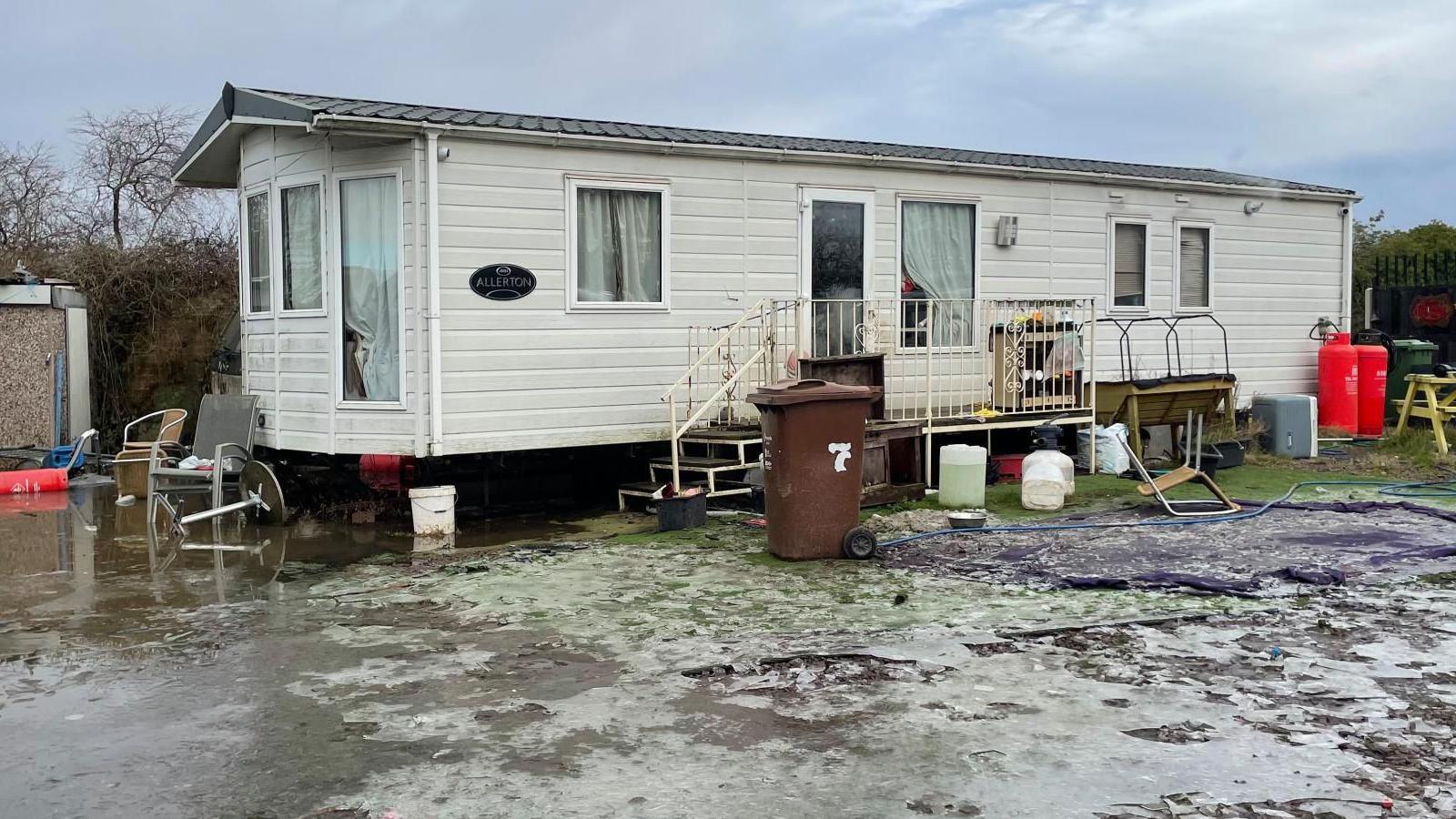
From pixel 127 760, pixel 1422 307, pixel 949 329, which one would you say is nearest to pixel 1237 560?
pixel 949 329

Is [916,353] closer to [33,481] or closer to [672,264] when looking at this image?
[672,264]

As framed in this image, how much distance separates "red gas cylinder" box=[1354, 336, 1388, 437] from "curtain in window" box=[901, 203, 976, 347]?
4.76 m

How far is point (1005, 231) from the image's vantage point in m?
11.6

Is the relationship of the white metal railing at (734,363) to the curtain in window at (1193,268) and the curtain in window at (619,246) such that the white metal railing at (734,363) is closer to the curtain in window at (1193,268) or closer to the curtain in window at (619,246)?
the curtain in window at (619,246)

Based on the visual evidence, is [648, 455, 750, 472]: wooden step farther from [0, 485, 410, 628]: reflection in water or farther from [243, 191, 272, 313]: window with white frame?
[243, 191, 272, 313]: window with white frame

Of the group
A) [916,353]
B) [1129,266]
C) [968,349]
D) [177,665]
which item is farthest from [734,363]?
[177,665]

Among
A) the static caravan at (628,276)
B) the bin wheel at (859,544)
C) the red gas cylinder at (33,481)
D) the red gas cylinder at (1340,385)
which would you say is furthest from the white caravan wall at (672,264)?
the red gas cylinder at (33,481)

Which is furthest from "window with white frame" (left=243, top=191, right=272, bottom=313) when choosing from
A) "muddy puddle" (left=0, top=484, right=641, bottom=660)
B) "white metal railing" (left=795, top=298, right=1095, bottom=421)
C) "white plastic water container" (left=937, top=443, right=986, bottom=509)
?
"white plastic water container" (left=937, top=443, right=986, bottom=509)

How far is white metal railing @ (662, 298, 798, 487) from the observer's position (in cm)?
1002

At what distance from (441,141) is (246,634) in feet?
14.4

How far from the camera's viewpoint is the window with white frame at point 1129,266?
12492 millimetres

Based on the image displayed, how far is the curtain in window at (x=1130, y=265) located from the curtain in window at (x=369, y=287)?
7174mm

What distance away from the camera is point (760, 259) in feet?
34.4

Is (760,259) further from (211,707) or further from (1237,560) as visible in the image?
(211,707)
